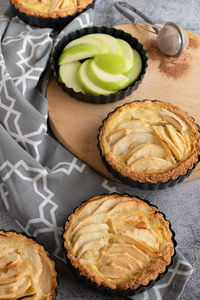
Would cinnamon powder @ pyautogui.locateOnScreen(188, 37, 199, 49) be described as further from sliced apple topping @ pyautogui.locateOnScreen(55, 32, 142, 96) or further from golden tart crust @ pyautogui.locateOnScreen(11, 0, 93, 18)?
golden tart crust @ pyautogui.locateOnScreen(11, 0, 93, 18)

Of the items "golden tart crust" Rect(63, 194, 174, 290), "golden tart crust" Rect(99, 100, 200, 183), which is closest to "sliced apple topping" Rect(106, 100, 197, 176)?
"golden tart crust" Rect(99, 100, 200, 183)

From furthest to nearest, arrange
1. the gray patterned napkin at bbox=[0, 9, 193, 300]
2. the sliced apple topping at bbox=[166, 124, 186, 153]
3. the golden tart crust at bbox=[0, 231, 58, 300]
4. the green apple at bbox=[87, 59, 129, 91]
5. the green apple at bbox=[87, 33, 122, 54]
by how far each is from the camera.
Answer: the green apple at bbox=[87, 33, 122, 54]
the green apple at bbox=[87, 59, 129, 91]
the sliced apple topping at bbox=[166, 124, 186, 153]
the gray patterned napkin at bbox=[0, 9, 193, 300]
the golden tart crust at bbox=[0, 231, 58, 300]

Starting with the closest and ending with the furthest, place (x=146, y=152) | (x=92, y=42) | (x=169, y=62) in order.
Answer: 1. (x=146, y=152)
2. (x=92, y=42)
3. (x=169, y=62)

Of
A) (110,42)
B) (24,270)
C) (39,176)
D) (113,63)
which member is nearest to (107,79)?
(113,63)

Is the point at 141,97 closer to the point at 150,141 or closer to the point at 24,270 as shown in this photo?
the point at 150,141

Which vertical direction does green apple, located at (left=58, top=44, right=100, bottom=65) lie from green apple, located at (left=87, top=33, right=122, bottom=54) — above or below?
below

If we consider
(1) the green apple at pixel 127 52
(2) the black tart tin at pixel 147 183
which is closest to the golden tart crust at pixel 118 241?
(2) the black tart tin at pixel 147 183

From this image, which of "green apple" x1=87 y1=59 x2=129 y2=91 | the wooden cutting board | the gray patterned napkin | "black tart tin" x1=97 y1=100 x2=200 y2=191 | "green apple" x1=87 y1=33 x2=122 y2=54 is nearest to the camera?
the gray patterned napkin
